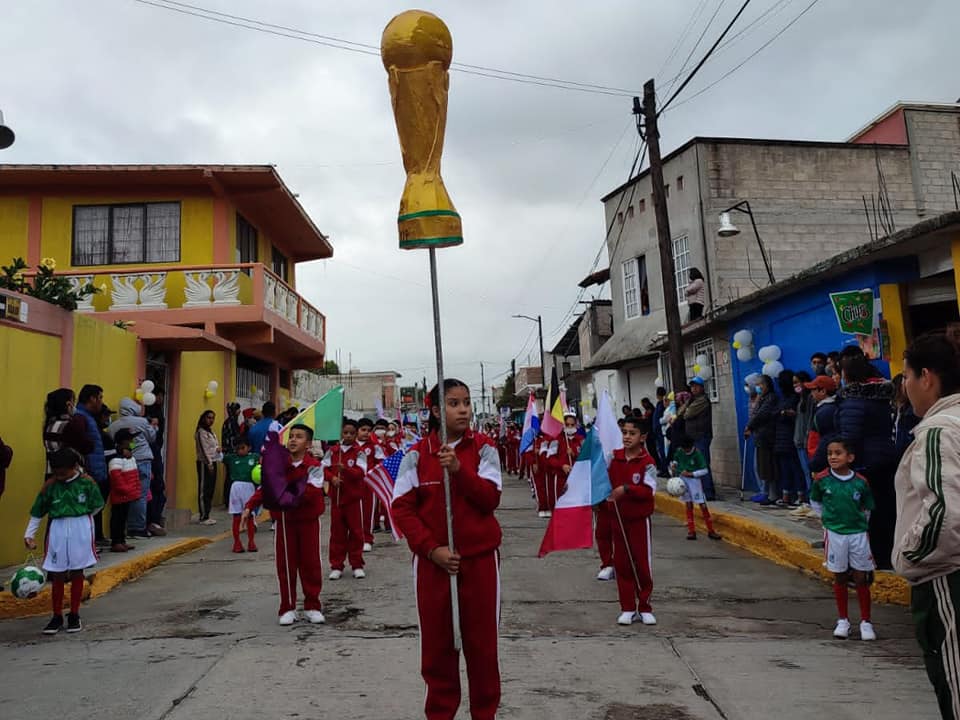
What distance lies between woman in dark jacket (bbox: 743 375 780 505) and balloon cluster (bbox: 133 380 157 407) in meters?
8.83

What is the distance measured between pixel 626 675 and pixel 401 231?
9.78ft

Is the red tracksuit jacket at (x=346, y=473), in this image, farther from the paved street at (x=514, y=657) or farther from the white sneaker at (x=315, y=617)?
the white sneaker at (x=315, y=617)

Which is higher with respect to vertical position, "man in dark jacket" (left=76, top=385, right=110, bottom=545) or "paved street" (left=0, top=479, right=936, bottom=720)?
"man in dark jacket" (left=76, top=385, right=110, bottom=545)

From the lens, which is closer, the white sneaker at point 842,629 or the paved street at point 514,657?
the paved street at point 514,657

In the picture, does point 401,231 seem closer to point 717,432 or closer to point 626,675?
point 626,675

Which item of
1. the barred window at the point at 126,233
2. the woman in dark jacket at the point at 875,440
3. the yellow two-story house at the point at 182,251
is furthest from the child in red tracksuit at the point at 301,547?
the barred window at the point at 126,233

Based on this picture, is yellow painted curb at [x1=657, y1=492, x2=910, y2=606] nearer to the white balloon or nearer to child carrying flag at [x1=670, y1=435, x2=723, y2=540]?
child carrying flag at [x1=670, y1=435, x2=723, y2=540]

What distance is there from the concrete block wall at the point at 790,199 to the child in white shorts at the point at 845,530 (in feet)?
42.8

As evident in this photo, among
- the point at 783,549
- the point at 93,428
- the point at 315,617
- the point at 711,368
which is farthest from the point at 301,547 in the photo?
the point at 711,368

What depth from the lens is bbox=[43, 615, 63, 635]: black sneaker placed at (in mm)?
6051

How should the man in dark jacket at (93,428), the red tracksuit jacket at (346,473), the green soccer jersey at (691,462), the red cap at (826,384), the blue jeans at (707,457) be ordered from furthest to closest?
the blue jeans at (707,457), the green soccer jersey at (691,462), the red cap at (826,384), the red tracksuit jacket at (346,473), the man in dark jacket at (93,428)

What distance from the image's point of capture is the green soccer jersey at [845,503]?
217 inches

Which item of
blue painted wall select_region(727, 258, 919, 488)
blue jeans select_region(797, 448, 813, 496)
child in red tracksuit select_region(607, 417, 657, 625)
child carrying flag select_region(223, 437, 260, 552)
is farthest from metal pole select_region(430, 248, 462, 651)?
blue jeans select_region(797, 448, 813, 496)

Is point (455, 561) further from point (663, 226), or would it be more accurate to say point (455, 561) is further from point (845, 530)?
point (663, 226)
